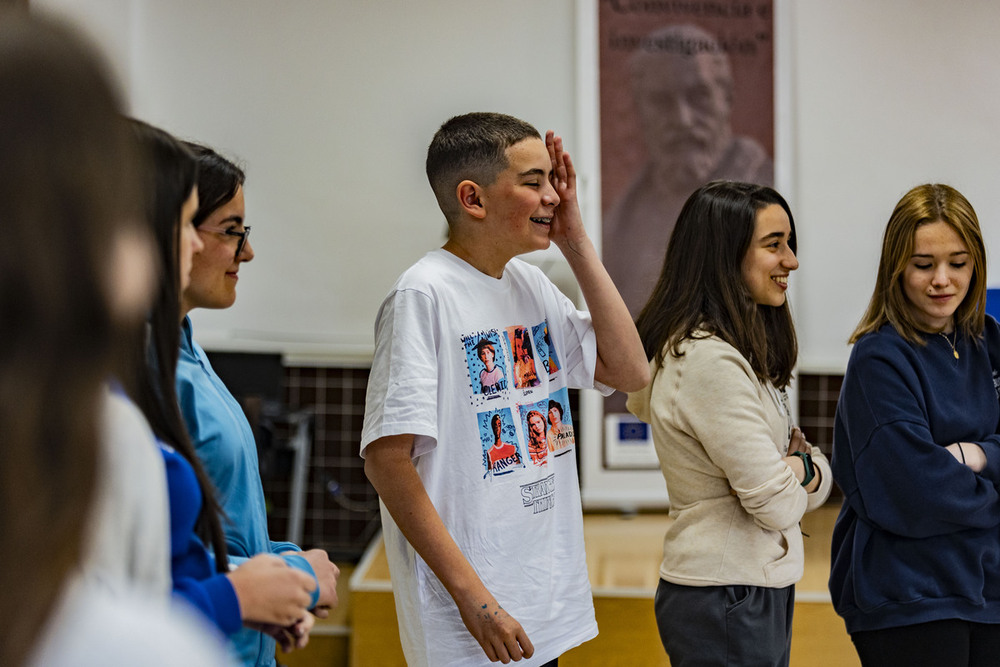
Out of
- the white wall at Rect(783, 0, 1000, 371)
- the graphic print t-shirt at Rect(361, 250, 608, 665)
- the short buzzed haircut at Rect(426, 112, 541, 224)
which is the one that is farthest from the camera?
the white wall at Rect(783, 0, 1000, 371)

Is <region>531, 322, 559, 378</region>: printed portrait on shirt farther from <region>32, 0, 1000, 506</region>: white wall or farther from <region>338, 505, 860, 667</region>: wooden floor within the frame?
<region>32, 0, 1000, 506</region>: white wall

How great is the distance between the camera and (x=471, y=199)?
1484 mm

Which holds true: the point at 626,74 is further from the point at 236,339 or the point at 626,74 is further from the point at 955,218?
the point at 955,218

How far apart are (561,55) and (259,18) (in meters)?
1.41

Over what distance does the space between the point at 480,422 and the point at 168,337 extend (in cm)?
61

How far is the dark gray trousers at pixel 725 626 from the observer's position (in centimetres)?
155

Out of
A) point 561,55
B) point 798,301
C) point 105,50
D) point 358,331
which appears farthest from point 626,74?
point 105,50

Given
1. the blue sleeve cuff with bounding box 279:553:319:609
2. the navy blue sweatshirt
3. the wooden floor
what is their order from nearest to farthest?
the blue sleeve cuff with bounding box 279:553:319:609, the navy blue sweatshirt, the wooden floor

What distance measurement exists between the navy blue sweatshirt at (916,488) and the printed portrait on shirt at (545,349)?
0.60 metres

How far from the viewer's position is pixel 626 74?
13.5ft

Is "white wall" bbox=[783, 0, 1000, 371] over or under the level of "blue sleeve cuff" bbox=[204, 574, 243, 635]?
over

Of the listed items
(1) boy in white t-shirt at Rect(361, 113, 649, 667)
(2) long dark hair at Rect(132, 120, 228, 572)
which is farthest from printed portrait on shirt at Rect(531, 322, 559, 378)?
(2) long dark hair at Rect(132, 120, 228, 572)

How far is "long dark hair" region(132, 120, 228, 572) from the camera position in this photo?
0.87 m

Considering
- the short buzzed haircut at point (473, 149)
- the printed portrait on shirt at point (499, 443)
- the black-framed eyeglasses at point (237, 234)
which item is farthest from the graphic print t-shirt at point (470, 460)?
the black-framed eyeglasses at point (237, 234)
